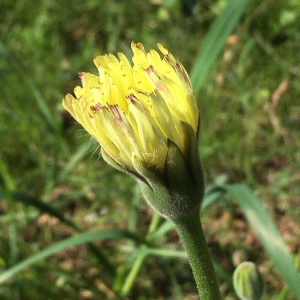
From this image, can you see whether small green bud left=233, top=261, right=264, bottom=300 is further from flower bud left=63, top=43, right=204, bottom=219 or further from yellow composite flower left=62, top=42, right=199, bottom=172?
yellow composite flower left=62, top=42, right=199, bottom=172

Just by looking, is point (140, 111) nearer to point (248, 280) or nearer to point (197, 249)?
point (197, 249)

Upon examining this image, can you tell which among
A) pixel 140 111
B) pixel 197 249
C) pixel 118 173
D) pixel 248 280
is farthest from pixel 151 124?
pixel 118 173

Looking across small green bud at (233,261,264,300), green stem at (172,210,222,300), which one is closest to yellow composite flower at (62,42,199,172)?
green stem at (172,210,222,300)

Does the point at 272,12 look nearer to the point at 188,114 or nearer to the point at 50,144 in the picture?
the point at 50,144

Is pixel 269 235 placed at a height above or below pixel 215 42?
below

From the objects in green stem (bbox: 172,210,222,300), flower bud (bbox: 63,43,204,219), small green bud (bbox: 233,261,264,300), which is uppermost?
flower bud (bbox: 63,43,204,219)

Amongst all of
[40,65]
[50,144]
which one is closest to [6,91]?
[40,65]
